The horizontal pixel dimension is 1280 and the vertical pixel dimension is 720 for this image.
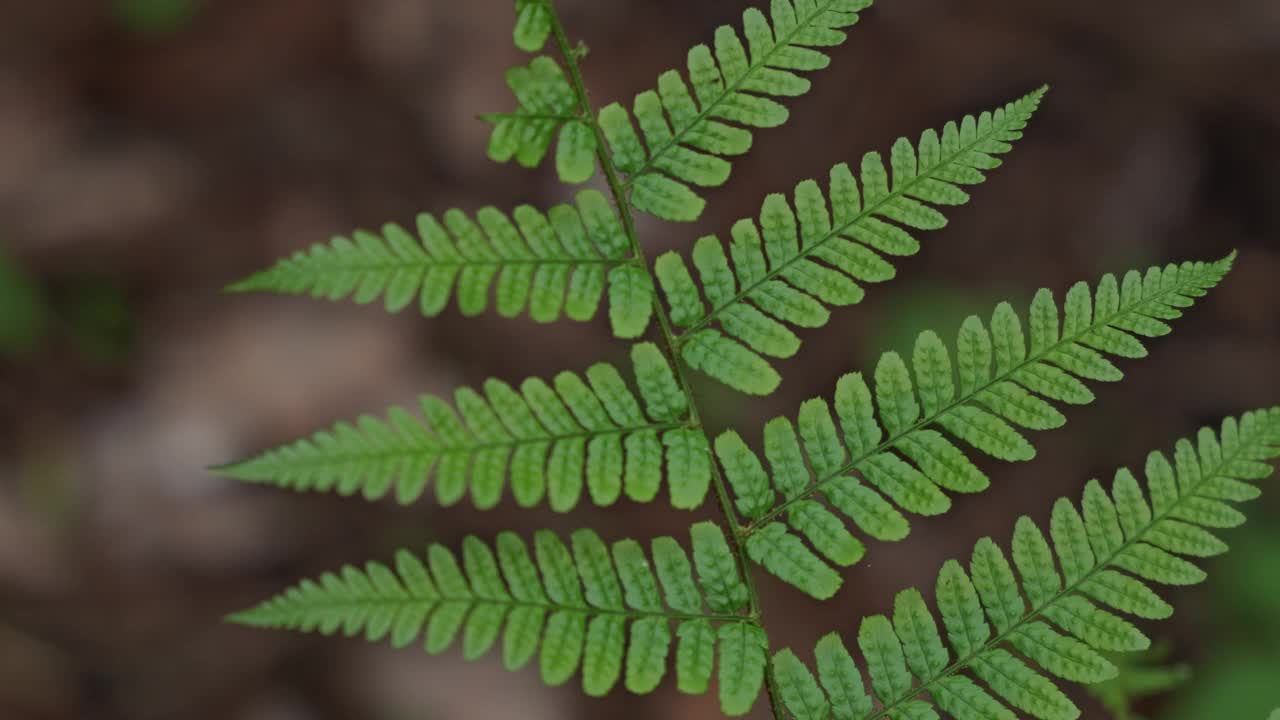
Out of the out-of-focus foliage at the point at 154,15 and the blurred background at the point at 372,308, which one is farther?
the out-of-focus foliage at the point at 154,15

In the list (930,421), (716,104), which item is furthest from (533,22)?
(930,421)

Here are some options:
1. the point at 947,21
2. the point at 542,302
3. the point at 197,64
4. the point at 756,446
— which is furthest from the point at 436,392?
the point at 542,302

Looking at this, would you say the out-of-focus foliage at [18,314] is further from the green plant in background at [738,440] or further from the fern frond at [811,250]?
the fern frond at [811,250]

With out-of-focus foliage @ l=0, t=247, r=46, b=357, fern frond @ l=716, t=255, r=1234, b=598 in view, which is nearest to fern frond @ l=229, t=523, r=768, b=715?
fern frond @ l=716, t=255, r=1234, b=598

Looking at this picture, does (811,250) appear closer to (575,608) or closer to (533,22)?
(533,22)

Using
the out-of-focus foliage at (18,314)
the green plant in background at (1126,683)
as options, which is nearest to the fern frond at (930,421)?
the green plant in background at (1126,683)

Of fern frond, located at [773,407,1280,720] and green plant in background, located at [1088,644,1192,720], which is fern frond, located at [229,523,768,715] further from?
green plant in background, located at [1088,644,1192,720]
